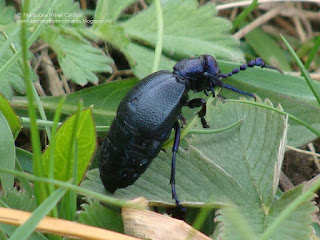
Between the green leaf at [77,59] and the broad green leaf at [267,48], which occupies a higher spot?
the green leaf at [77,59]

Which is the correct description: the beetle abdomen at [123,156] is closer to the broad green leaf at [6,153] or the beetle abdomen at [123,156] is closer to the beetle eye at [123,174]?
the beetle eye at [123,174]

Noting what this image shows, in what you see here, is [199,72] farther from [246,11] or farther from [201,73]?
[246,11]

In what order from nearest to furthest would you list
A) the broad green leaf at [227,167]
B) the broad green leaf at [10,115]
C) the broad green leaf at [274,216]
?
the broad green leaf at [274,216], the broad green leaf at [227,167], the broad green leaf at [10,115]

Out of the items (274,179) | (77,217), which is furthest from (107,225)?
(274,179)

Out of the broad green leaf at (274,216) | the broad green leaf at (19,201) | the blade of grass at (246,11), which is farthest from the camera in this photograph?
the blade of grass at (246,11)

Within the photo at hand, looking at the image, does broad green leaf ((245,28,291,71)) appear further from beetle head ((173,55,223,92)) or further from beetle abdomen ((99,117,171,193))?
beetle abdomen ((99,117,171,193))

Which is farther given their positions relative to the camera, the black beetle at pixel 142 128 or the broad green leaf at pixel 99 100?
the broad green leaf at pixel 99 100

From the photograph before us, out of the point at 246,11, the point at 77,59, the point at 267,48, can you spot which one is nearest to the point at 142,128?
the point at 77,59

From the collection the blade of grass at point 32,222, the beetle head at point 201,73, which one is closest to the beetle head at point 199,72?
the beetle head at point 201,73
